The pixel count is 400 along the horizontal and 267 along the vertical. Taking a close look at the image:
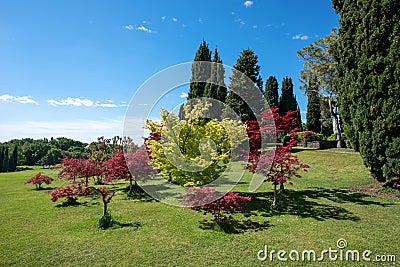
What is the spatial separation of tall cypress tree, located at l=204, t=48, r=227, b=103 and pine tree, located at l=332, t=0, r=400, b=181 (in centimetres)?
1569

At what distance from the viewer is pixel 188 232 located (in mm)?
6648

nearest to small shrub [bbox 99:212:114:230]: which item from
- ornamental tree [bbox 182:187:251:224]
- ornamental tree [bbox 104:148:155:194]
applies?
ornamental tree [bbox 182:187:251:224]

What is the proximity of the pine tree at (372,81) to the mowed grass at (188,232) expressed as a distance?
2228 millimetres

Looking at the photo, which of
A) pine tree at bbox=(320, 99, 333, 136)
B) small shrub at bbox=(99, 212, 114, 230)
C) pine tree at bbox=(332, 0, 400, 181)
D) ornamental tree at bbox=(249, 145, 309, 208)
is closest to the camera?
small shrub at bbox=(99, 212, 114, 230)

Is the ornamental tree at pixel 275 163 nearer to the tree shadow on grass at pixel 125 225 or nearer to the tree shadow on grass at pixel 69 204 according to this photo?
the tree shadow on grass at pixel 125 225

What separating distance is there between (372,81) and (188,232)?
10.1 metres

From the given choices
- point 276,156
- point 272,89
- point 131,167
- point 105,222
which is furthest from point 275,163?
point 272,89

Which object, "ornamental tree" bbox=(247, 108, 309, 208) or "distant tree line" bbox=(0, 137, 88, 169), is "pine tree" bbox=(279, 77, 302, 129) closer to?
"ornamental tree" bbox=(247, 108, 309, 208)

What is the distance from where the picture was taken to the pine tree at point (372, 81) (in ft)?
31.0

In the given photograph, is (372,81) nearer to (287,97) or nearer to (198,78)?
(198,78)

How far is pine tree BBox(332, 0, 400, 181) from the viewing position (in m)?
9.45

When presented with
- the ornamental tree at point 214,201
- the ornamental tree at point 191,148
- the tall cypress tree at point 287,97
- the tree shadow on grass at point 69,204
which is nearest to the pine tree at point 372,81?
the ornamental tree at point 191,148

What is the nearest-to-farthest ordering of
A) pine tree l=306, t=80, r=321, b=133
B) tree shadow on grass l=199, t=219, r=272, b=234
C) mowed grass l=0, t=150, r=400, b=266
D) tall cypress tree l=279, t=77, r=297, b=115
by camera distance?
mowed grass l=0, t=150, r=400, b=266 < tree shadow on grass l=199, t=219, r=272, b=234 < pine tree l=306, t=80, r=321, b=133 < tall cypress tree l=279, t=77, r=297, b=115

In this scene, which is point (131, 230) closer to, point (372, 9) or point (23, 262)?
point (23, 262)
